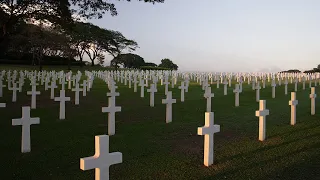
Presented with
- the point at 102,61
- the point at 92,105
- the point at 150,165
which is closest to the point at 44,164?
the point at 150,165

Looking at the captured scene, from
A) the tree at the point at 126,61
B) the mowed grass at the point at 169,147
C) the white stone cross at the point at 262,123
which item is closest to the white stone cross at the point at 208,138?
the mowed grass at the point at 169,147

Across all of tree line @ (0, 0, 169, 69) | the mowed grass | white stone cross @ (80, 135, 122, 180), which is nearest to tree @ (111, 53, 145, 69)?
tree line @ (0, 0, 169, 69)

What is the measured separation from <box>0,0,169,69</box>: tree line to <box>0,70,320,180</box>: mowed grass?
663 cm

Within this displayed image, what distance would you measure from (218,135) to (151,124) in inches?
78.4

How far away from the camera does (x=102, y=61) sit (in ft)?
193

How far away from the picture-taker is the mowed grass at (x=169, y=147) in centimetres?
456

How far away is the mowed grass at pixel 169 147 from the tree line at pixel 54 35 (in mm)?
6625

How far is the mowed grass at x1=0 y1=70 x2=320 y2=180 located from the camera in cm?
456

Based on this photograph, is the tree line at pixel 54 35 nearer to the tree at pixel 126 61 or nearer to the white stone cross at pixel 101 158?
the tree at pixel 126 61

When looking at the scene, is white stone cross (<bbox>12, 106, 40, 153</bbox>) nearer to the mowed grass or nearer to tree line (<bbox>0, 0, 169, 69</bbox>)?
the mowed grass

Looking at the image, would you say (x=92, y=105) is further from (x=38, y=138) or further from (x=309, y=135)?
(x=309, y=135)

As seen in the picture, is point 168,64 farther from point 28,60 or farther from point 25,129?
point 25,129

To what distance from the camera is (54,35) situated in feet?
127

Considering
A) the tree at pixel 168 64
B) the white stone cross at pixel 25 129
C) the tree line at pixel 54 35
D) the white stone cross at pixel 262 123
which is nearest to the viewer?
the white stone cross at pixel 25 129
